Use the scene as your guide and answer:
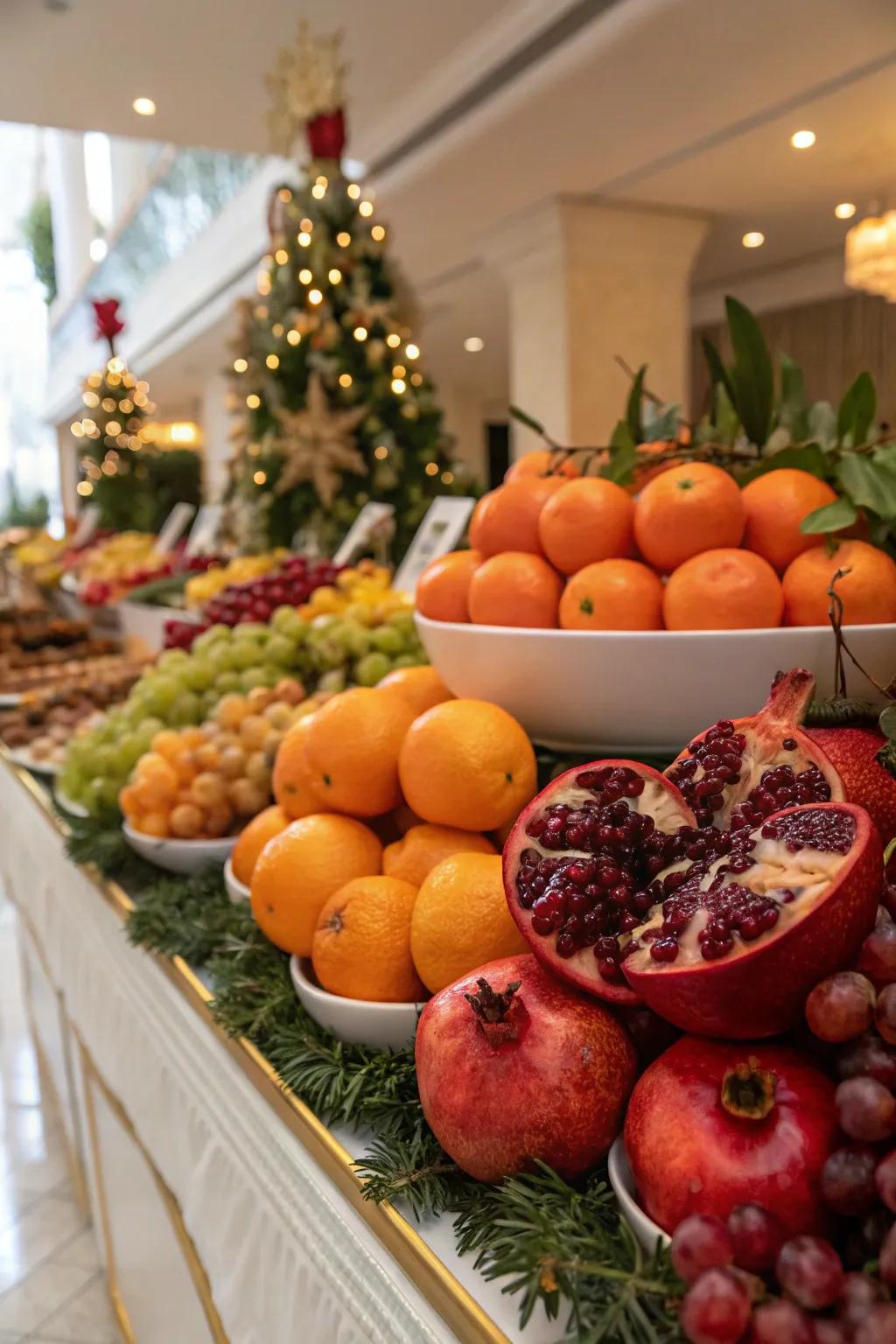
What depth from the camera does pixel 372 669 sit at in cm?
156

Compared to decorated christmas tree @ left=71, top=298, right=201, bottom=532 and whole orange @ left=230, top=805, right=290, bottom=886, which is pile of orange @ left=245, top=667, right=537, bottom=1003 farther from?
decorated christmas tree @ left=71, top=298, right=201, bottom=532

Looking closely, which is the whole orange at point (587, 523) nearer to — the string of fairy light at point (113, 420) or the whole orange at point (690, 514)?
the whole orange at point (690, 514)

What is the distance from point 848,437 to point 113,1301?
180cm

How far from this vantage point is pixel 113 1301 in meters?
1.71

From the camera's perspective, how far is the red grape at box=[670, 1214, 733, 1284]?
43 centimetres

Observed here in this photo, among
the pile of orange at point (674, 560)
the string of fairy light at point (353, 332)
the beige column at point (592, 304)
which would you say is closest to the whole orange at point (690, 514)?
the pile of orange at point (674, 560)

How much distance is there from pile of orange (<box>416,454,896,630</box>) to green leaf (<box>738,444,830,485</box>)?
1.7 inches

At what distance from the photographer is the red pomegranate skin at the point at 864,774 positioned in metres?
0.68

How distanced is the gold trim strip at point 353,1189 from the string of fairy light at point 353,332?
100 inches

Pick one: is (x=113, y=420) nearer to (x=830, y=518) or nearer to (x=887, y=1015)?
(x=830, y=518)

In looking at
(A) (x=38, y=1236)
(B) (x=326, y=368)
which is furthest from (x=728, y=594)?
(B) (x=326, y=368)

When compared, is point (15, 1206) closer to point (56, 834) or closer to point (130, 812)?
point (56, 834)

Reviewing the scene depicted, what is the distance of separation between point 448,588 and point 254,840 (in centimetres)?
35

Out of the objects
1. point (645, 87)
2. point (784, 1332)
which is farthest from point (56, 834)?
point (645, 87)
